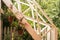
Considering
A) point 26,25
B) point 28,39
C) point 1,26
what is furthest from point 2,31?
point 26,25

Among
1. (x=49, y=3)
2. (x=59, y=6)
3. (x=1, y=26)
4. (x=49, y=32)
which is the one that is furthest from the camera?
(x=49, y=3)

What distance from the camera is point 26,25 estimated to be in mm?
5758

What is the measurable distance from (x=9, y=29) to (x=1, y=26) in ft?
1.10

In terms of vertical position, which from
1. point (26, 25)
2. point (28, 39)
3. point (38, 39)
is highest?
point (26, 25)

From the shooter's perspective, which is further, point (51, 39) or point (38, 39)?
point (51, 39)

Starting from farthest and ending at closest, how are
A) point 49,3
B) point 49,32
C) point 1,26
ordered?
point 49,3 → point 1,26 → point 49,32

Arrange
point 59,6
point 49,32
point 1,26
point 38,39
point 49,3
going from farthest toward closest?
point 49,3 < point 59,6 < point 1,26 < point 49,32 < point 38,39

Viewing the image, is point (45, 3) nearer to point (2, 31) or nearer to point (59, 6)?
point (59, 6)

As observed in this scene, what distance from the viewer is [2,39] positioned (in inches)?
277

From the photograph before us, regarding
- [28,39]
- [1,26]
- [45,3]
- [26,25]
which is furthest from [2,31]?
[45,3]

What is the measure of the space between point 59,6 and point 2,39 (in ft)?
9.39

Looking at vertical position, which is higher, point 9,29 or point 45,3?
point 45,3

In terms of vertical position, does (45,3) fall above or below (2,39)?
above

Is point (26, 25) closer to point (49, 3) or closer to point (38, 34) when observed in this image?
point (38, 34)
